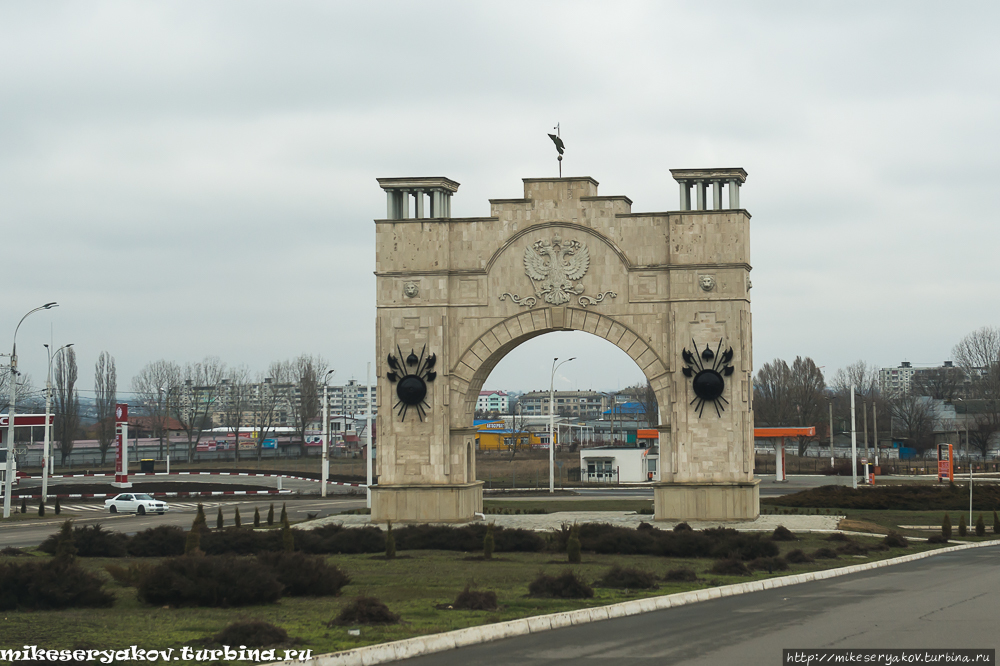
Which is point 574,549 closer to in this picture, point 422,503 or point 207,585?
point 207,585

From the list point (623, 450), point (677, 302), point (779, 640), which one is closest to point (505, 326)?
point (677, 302)

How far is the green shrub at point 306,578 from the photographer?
1828cm

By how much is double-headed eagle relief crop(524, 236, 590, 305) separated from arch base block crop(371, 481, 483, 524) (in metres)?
7.36

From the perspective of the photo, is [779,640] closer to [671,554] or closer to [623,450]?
[671,554]

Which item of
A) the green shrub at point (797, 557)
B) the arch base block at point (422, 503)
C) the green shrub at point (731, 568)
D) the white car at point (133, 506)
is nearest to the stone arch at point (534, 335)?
the arch base block at point (422, 503)

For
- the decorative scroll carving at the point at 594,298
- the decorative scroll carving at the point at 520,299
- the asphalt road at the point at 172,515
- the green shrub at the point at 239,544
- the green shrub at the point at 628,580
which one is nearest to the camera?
the green shrub at the point at 628,580

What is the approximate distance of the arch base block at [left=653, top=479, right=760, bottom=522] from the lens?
3353 cm

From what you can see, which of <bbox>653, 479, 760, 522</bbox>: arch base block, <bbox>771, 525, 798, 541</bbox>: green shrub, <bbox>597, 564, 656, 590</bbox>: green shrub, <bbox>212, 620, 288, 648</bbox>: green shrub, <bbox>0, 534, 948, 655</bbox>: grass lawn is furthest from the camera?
<bbox>653, 479, 760, 522</bbox>: arch base block

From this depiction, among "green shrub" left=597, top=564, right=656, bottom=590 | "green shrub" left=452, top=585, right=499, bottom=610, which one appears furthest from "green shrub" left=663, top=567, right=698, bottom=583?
"green shrub" left=452, top=585, right=499, bottom=610

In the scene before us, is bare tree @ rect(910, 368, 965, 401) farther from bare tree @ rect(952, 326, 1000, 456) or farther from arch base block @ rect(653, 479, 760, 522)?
arch base block @ rect(653, 479, 760, 522)

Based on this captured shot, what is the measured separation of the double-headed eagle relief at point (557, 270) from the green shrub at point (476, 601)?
19.3m

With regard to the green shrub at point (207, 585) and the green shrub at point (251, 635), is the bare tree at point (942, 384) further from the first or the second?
the green shrub at point (251, 635)

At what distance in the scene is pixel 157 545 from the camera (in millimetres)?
26562

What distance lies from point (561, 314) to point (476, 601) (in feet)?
64.1
